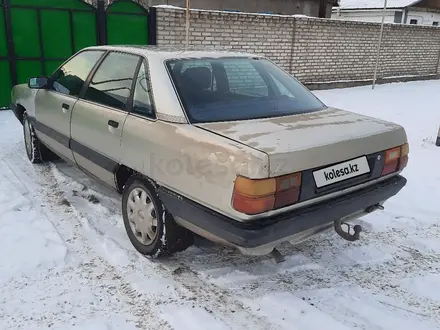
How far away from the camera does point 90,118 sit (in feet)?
11.3

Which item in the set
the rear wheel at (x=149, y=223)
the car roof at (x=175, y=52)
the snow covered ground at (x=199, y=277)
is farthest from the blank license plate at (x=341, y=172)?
the car roof at (x=175, y=52)

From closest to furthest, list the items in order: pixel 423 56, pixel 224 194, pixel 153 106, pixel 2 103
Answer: pixel 224 194 → pixel 153 106 → pixel 2 103 → pixel 423 56

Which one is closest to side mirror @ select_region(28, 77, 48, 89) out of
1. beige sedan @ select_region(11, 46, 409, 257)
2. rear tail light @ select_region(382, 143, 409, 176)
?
beige sedan @ select_region(11, 46, 409, 257)

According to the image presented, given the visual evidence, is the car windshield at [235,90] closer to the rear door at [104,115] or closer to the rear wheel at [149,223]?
the rear door at [104,115]

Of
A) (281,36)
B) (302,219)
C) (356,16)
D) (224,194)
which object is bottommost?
(302,219)

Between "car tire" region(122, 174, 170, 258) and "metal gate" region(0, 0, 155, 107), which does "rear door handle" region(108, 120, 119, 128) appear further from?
"metal gate" region(0, 0, 155, 107)

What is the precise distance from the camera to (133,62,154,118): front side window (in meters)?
2.88

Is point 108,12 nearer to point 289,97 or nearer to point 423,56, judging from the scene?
point 289,97

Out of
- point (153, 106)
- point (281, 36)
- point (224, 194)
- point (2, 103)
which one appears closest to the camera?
point (224, 194)

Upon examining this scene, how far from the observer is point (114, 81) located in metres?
3.34

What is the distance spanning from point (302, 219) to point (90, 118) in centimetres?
201

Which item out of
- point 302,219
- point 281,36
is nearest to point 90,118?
point 302,219

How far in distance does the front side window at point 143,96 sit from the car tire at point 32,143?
7.69 ft

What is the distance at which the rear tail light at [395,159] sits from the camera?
2832 millimetres
